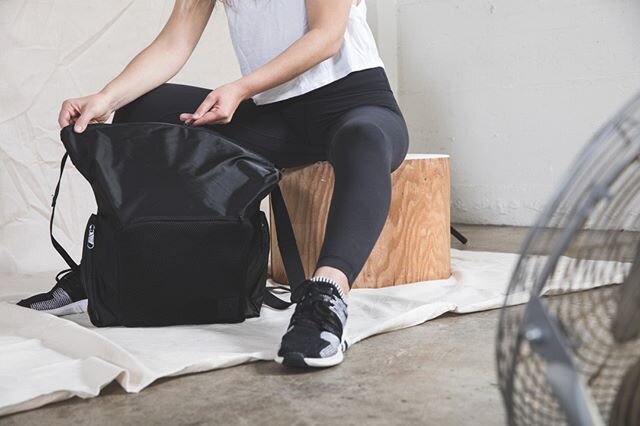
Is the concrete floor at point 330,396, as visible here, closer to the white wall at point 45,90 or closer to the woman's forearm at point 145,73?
the woman's forearm at point 145,73

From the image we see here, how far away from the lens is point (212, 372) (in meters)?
1.25

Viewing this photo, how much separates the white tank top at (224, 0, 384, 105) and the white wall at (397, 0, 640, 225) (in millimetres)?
1290

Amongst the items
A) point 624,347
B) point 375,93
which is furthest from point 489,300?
point 624,347

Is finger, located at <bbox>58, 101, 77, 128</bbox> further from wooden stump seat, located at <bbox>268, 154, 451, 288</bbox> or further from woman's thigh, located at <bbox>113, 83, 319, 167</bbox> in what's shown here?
wooden stump seat, located at <bbox>268, 154, 451, 288</bbox>

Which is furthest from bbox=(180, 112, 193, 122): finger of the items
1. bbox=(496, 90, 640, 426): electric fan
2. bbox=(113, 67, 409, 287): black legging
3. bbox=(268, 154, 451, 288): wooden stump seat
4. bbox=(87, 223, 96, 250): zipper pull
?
bbox=(496, 90, 640, 426): electric fan

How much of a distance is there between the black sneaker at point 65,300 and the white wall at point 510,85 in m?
1.74

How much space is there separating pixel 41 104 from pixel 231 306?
3.93 ft

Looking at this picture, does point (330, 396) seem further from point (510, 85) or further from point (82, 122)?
point (510, 85)

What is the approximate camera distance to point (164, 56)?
1745 millimetres

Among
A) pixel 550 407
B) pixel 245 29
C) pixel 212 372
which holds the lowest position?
pixel 212 372

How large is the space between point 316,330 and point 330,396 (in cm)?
15

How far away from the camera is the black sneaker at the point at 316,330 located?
1.22 meters

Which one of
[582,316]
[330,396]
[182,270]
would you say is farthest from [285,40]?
[582,316]

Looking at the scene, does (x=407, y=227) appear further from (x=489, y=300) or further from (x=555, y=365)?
(x=555, y=365)
